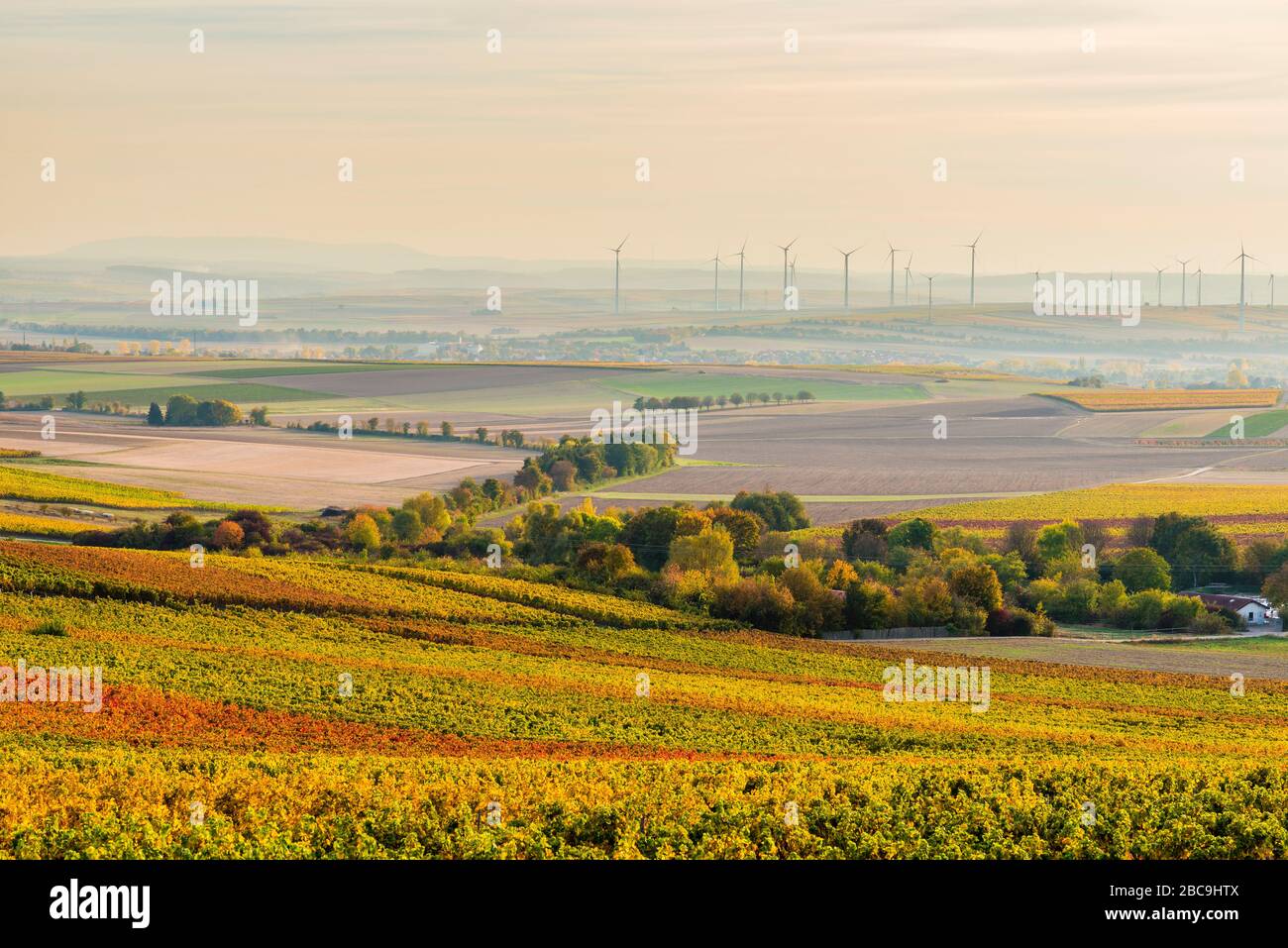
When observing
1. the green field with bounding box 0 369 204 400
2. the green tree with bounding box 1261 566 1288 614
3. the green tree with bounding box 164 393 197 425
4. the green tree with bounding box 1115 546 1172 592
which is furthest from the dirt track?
the green field with bounding box 0 369 204 400

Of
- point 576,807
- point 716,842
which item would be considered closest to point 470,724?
point 576,807

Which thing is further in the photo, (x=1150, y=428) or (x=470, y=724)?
(x=1150, y=428)

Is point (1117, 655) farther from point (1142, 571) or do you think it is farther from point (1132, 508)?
point (1132, 508)

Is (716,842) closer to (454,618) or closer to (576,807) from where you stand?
(576,807)

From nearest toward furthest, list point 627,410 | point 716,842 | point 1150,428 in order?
1. point 716,842
2. point 1150,428
3. point 627,410

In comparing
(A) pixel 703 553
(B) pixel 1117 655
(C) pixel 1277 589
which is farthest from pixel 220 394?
(B) pixel 1117 655

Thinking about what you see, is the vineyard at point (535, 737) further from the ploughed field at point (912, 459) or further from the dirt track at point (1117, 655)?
the ploughed field at point (912, 459)
